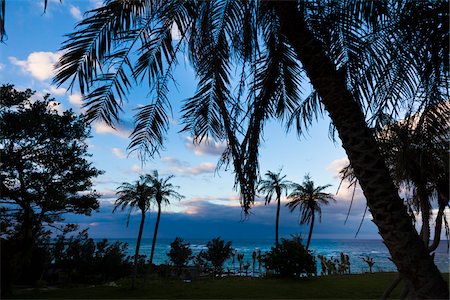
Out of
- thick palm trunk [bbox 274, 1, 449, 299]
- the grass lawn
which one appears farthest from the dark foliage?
thick palm trunk [bbox 274, 1, 449, 299]

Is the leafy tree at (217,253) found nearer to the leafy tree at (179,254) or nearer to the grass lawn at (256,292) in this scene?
the leafy tree at (179,254)

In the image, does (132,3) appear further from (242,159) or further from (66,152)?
(66,152)

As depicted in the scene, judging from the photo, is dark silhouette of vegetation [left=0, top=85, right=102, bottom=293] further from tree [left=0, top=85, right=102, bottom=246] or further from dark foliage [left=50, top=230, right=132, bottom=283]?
dark foliage [left=50, top=230, right=132, bottom=283]

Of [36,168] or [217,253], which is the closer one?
[36,168]

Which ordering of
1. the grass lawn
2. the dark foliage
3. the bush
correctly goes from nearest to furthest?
the grass lawn, the bush, the dark foliage

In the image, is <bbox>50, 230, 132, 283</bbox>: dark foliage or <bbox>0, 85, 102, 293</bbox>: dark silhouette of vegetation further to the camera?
<bbox>50, 230, 132, 283</bbox>: dark foliage

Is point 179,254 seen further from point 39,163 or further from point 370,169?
point 370,169

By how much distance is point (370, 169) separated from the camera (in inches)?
168

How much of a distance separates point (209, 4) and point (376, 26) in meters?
2.40

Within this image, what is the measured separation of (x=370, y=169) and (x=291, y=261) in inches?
898

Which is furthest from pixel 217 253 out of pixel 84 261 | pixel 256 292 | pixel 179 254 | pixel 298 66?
Answer: pixel 298 66

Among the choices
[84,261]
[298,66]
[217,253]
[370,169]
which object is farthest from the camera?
[217,253]

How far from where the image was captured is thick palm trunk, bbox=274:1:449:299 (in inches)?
159

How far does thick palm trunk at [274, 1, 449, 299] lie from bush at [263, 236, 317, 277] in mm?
22515
